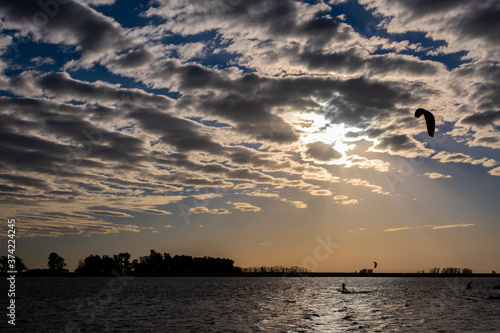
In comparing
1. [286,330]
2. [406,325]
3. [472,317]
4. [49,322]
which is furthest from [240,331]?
[472,317]

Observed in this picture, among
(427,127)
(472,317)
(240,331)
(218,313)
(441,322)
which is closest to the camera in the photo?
(427,127)

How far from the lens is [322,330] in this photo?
45.8 meters

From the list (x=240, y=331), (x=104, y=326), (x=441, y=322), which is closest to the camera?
(x=240, y=331)

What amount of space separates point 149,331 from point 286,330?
13878 mm

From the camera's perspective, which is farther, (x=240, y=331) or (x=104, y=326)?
(x=104, y=326)

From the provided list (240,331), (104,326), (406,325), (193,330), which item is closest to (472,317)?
(406,325)

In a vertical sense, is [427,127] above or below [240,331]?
above

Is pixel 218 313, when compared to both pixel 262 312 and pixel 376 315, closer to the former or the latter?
pixel 262 312

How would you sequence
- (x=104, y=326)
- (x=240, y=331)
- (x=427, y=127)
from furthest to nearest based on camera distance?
1. (x=104, y=326)
2. (x=240, y=331)
3. (x=427, y=127)

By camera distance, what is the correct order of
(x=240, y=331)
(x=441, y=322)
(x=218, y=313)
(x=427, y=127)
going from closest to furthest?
1. (x=427, y=127)
2. (x=240, y=331)
3. (x=441, y=322)
4. (x=218, y=313)

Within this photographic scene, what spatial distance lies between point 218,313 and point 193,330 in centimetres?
1791

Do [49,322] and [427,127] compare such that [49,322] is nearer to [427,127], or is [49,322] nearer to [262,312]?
[262,312]

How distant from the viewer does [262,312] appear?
64.5m

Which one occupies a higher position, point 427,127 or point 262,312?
point 427,127
